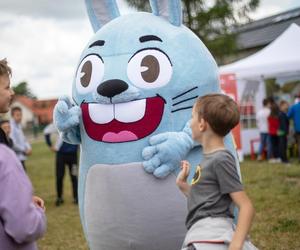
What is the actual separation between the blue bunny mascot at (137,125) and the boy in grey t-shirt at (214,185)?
680 millimetres

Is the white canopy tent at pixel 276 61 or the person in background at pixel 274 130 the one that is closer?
the white canopy tent at pixel 276 61

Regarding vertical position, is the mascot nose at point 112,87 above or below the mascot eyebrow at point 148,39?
below

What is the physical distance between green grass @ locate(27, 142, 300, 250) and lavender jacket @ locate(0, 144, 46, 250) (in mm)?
3393

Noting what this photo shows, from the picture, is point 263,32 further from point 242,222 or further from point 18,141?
point 242,222

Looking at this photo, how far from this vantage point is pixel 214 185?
→ 7.78ft

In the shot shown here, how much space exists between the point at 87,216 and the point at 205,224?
122 centimetres

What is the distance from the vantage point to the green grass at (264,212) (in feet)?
17.5

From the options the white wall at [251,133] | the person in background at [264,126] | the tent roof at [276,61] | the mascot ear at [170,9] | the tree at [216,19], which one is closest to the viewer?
the mascot ear at [170,9]

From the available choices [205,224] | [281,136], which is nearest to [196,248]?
[205,224]

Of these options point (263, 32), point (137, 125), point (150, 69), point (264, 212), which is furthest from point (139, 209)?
point (263, 32)

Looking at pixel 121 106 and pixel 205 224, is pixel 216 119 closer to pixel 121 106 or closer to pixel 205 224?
pixel 205 224

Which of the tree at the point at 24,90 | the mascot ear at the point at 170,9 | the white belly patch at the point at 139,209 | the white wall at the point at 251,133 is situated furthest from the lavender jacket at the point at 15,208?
the tree at the point at 24,90

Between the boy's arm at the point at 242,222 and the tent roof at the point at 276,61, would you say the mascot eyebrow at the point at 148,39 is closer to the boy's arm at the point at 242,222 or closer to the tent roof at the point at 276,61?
the boy's arm at the point at 242,222

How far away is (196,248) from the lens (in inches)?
94.5
